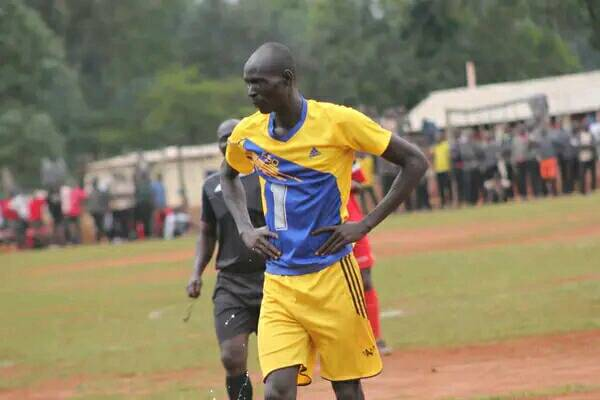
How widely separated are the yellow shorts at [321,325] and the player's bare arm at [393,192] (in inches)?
6.9

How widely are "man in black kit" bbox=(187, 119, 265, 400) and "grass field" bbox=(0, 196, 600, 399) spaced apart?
6.58ft

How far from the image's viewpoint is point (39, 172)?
72500 mm

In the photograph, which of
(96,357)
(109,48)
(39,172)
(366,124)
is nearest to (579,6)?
(96,357)

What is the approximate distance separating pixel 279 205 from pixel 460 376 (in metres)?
5.22

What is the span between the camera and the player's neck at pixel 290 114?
7117 millimetres

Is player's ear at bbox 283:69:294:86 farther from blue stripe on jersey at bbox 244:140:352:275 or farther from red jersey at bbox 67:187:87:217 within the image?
red jersey at bbox 67:187:87:217

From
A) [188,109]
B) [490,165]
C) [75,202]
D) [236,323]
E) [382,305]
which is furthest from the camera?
[188,109]

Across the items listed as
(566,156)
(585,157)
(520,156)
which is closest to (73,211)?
(520,156)

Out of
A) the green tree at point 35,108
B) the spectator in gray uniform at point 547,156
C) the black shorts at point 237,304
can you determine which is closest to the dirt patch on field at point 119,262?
the spectator in gray uniform at point 547,156

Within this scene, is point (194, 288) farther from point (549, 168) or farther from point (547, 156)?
point (549, 168)

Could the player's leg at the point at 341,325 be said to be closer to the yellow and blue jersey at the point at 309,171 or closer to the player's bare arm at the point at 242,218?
the yellow and blue jersey at the point at 309,171

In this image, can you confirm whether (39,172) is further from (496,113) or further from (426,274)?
(426,274)

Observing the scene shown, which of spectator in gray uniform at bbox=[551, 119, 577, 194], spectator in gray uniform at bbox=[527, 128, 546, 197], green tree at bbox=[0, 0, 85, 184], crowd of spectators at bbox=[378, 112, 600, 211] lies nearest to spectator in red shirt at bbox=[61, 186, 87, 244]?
crowd of spectators at bbox=[378, 112, 600, 211]

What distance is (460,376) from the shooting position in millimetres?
12078
